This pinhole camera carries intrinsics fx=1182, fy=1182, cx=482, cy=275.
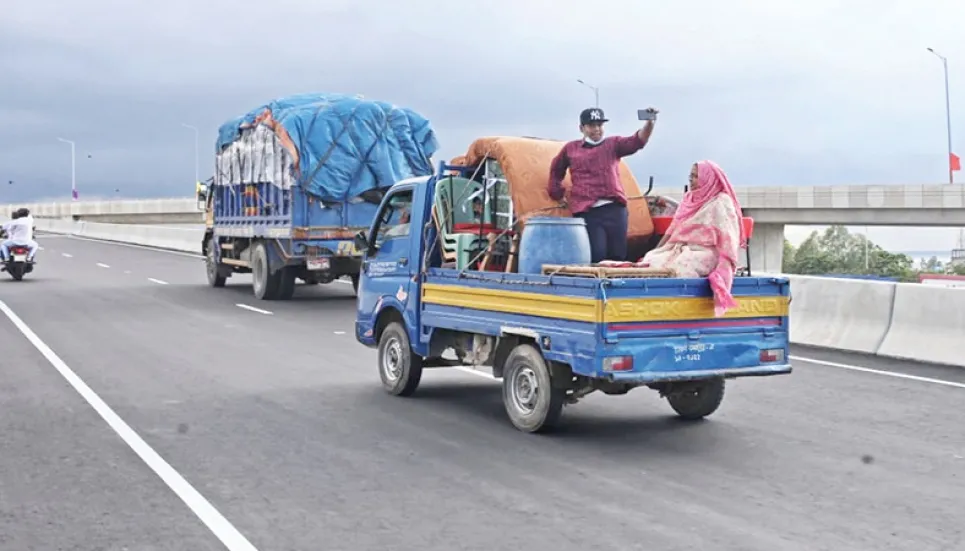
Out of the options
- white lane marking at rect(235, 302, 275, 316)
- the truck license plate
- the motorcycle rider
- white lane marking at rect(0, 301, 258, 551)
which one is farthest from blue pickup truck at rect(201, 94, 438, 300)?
white lane marking at rect(0, 301, 258, 551)

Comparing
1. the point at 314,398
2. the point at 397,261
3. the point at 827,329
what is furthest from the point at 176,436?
the point at 827,329

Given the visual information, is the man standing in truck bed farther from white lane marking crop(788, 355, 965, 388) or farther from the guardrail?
the guardrail

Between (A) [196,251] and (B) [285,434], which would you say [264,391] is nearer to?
(B) [285,434]

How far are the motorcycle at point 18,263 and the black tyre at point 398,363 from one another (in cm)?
2039

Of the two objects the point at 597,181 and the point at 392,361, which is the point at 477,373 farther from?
the point at 597,181

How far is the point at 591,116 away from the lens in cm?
990

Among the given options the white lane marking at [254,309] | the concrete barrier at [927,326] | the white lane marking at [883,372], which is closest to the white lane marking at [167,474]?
the white lane marking at [254,309]

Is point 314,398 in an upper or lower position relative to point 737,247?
lower

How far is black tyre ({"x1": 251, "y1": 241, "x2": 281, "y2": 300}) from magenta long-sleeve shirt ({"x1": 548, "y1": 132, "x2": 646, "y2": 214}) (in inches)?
529

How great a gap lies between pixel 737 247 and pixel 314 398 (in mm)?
4186

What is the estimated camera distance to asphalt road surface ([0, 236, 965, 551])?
620cm

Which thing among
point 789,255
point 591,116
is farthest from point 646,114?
point 789,255

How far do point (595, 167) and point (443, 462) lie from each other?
10.2 ft

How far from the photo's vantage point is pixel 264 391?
11.3 meters
